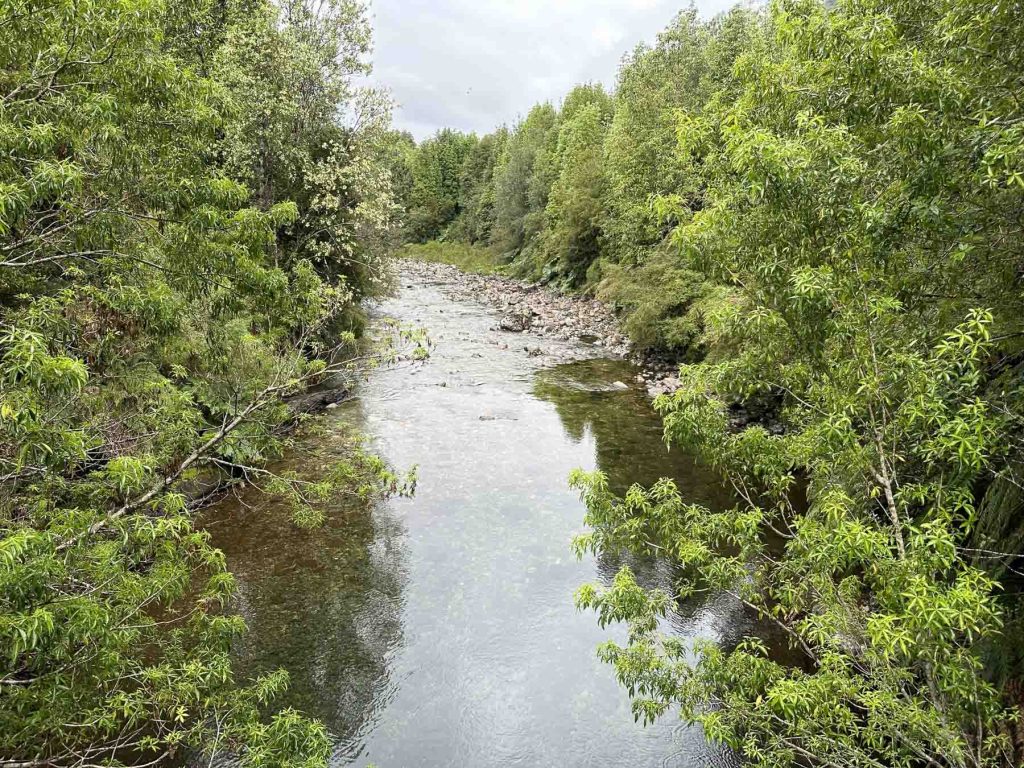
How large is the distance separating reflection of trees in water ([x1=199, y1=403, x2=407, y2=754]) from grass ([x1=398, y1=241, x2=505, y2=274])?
64272mm

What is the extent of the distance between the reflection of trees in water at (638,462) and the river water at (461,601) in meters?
0.08

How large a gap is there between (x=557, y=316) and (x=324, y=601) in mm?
36044

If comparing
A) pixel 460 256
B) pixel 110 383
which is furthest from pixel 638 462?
pixel 460 256

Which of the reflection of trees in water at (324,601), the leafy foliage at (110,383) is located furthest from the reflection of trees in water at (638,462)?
the leafy foliage at (110,383)

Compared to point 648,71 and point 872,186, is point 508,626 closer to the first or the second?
point 872,186

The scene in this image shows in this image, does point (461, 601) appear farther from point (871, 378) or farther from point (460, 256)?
point (460, 256)

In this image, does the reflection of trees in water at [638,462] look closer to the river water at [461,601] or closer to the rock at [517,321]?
the river water at [461,601]

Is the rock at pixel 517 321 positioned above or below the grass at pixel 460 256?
below

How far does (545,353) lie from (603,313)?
Answer: 12671 mm

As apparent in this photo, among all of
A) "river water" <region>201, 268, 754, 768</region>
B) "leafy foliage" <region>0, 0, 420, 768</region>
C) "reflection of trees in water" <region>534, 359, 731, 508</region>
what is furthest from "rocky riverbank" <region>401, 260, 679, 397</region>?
"leafy foliage" <region>0, 0, 420, 768</region>

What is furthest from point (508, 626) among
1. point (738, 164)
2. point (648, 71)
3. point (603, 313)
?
point (648, 71)

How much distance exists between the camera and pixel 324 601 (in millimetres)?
13672

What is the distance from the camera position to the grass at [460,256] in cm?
8270

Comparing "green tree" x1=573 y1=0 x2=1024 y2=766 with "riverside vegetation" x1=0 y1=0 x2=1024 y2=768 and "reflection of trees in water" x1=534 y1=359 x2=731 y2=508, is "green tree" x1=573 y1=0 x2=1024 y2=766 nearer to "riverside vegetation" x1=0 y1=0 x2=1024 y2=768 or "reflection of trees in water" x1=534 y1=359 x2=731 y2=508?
"riverside vegetation" x1=0 y1=0 x2=1024 y2=768
